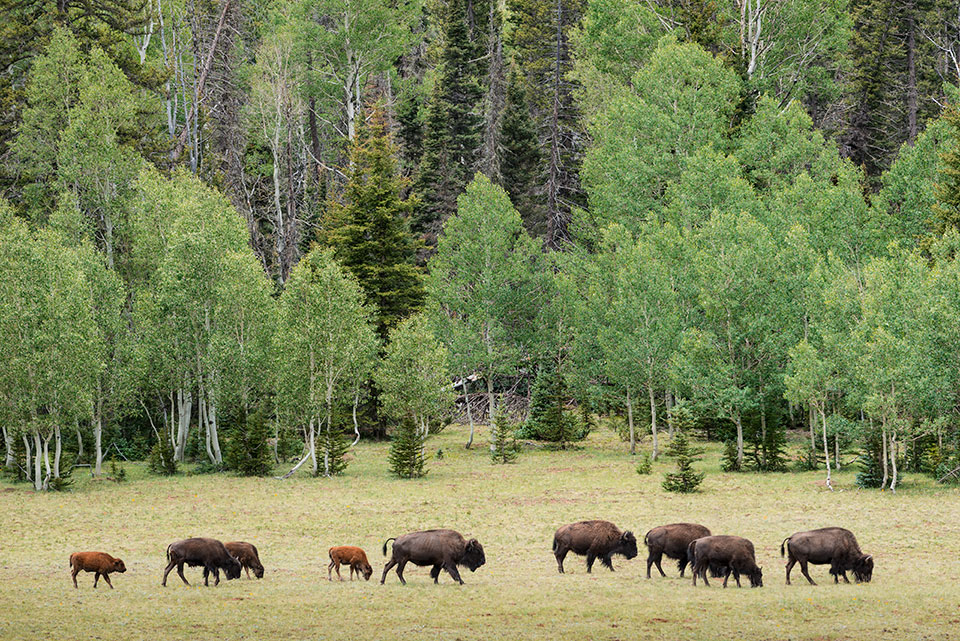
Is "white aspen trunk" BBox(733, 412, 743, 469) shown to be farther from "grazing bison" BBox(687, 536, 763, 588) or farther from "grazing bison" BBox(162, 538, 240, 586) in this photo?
"grazing bison" BBox(162, 538, 240, 586)

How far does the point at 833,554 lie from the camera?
22.0 m

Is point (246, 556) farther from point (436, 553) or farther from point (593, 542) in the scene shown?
point (593, 542)

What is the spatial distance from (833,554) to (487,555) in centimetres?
968

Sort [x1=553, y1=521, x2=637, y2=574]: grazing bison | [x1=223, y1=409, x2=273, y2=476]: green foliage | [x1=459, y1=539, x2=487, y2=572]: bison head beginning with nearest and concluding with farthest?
[x1=459, y1=539, x2=487, y2=572]: bison head
[x1=553, y1=521, x2=637, y2=574]: grazing bison
[x1=223, y1=409, x2=273, y2=476]: green foliage

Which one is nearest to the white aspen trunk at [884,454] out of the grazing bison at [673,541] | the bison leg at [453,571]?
the grazing bison at [673,541]

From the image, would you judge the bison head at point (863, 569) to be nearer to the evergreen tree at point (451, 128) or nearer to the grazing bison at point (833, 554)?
the grazing bison at point (833, 554)

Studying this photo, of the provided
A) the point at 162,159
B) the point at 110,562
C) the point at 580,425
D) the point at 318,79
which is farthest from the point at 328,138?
the point at 110,562

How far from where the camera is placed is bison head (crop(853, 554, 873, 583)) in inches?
864

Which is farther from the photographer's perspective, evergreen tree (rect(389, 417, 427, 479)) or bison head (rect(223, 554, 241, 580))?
evergreen tree (rect(389, 417, 427, 479))

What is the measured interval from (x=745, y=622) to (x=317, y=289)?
3372 cm

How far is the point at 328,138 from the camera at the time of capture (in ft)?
295

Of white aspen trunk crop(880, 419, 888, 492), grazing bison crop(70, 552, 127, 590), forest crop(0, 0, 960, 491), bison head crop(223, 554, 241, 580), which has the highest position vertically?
forest crop(0, 0, 960, 491)

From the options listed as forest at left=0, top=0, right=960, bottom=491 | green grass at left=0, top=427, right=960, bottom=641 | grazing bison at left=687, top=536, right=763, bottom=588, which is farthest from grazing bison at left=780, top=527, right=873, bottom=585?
forest at left=0, top=0, right=960, bottom=491

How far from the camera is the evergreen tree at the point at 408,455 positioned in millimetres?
46219
